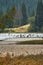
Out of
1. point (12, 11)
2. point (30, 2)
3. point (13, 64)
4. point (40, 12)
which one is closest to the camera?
point (13, 64)

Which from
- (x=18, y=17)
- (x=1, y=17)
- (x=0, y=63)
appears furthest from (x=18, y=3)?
(x=0, y=63)

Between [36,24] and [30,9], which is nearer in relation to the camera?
[36,24]

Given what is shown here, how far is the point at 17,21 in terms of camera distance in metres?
102

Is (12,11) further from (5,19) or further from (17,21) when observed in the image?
(17,21)

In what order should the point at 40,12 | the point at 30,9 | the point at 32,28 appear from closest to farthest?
the point at 32,28 → the point at 40,12 → the point at 30,9

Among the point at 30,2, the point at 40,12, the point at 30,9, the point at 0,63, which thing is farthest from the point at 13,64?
the point at 30,2

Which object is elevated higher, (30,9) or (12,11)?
(30,9)

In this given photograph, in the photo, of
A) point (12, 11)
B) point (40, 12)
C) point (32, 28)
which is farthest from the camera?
point (40, 12)

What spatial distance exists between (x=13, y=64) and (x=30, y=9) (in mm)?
114582

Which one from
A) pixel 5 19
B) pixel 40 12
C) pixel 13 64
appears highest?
pixel 40 12

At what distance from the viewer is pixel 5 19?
85.8 ft

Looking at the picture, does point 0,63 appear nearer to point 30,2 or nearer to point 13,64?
point 13,64

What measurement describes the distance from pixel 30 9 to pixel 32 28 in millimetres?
50047

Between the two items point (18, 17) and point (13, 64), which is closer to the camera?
point (13, 64)
